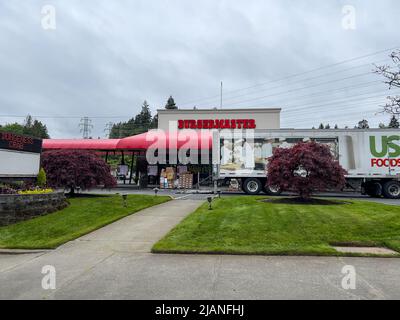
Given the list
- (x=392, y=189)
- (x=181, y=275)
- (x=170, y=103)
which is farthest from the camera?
(x=170, y=103)

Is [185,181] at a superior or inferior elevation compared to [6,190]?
superior

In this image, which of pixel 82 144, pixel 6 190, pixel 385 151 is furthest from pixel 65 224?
pixel 82 144

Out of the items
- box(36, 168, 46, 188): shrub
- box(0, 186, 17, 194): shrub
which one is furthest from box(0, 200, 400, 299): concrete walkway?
box(36, 168, 46, 188): shrub

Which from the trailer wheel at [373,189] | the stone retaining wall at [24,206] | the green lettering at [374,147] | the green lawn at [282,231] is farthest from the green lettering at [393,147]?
the stone retaining wall at [24,206]

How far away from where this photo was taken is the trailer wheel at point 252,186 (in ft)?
67.4

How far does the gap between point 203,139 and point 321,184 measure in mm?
17679

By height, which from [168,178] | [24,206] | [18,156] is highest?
[18,156]

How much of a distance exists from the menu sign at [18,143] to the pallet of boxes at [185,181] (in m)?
14.7

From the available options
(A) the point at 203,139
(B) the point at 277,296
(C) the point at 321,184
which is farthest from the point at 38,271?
(A) the point at 203,139

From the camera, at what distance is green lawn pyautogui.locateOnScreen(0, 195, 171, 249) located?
27.7 ft

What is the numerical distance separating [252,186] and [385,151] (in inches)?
324

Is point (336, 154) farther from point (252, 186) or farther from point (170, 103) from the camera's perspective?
point (170, 103)

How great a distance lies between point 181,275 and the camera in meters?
5.57
